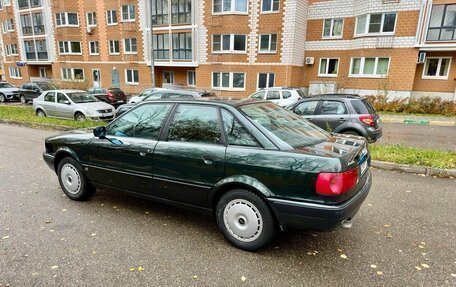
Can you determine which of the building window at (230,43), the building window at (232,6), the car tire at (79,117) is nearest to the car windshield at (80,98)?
the car tire at (79,117)

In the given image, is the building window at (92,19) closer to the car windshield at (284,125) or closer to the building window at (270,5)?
the building window at (270,5)

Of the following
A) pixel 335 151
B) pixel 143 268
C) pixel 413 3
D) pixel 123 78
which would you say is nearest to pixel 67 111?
Result: pixel 143 268

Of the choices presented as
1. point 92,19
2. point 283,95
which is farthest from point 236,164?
→ point 92,19

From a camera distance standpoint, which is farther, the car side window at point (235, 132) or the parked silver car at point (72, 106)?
the parked silver car at point (72, 106)

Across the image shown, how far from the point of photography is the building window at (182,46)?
24031 mm

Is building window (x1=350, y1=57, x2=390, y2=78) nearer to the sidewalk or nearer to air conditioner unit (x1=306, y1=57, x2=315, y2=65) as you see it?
air conditioner unit (x1=306, y1=57, x2=315, y2=65)

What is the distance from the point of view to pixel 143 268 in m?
→ 2.86

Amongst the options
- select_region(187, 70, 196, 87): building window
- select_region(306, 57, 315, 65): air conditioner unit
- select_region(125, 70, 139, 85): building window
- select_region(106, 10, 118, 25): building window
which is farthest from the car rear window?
select_region(106, 10, 118, 25): building window

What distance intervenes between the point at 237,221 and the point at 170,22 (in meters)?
24.6

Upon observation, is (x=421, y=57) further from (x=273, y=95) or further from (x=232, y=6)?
(x=232, y=6)

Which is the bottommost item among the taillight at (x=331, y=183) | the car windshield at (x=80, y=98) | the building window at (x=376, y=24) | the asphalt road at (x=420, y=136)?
the asphalt road at (x=420, y=136)

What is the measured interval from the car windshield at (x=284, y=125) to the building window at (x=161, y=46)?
23.5 meters

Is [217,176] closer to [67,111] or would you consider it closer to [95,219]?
[95,219]

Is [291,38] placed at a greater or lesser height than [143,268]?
greater
